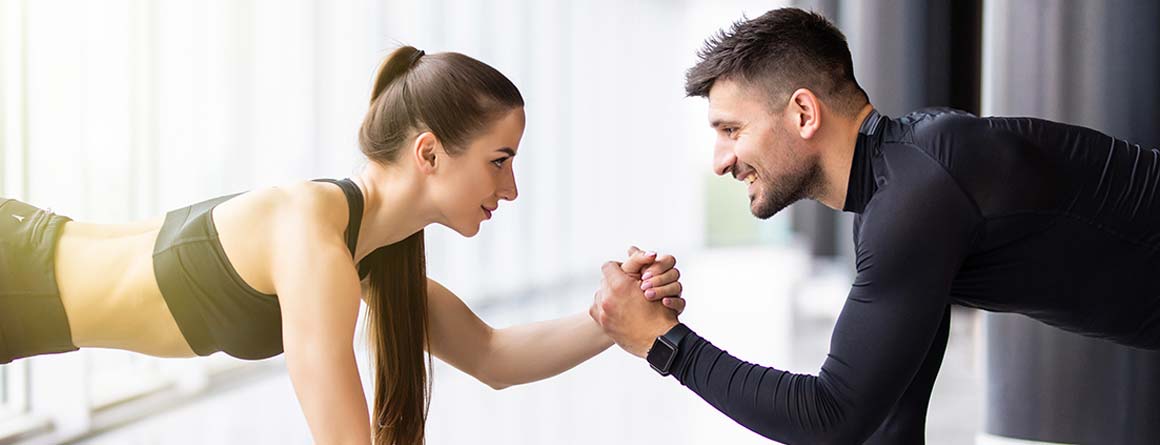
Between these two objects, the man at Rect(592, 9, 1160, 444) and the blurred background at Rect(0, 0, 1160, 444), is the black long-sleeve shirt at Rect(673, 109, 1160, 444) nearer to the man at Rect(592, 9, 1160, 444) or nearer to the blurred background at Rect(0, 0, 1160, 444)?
the man at Rect(592, 9, 1160, 444)


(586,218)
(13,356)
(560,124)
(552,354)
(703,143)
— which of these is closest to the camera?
(13,356)

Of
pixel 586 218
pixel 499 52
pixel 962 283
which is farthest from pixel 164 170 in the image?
pixel 586 218

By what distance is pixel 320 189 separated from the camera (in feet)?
5.91

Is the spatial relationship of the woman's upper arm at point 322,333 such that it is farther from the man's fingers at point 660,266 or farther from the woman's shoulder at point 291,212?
the man's fingers at point 660,266

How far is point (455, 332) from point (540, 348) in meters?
0.18

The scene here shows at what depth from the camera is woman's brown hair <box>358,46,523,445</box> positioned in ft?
6.16

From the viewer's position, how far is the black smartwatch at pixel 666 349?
1841 mm

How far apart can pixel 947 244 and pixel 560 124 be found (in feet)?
20.4

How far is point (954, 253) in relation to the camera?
167 cm

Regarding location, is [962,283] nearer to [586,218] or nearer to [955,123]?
[955,123]

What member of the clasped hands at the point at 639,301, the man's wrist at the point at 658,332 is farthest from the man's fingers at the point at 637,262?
the man's wrist at the point at 658,332

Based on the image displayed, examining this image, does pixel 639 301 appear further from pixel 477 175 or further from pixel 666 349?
pixel 477 175

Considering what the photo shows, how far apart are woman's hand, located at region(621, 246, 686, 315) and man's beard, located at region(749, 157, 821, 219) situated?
20 centimetres

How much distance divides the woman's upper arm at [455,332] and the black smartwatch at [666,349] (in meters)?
0.48
